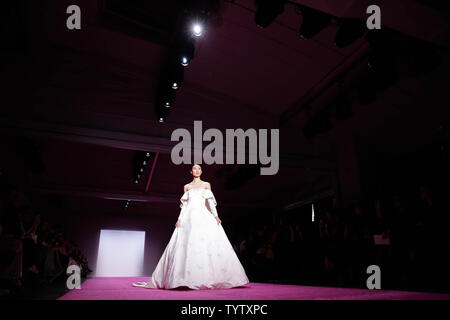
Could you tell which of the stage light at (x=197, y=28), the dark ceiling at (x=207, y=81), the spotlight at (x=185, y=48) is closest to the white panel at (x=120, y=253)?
the dark ceiling at (x=207, y=81)

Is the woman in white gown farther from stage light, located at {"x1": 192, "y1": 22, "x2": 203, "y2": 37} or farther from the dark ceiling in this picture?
the dark ceiling

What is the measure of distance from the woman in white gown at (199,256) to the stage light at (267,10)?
7.71 ft

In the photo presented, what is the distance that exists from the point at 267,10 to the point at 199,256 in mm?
3079

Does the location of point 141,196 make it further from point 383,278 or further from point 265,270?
point 383,278

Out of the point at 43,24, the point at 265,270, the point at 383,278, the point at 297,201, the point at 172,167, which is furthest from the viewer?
the point at 297,201

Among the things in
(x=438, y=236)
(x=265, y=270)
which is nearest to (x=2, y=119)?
(x=265, y=270)

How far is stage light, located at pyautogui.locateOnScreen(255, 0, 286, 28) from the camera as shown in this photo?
3.79 metres

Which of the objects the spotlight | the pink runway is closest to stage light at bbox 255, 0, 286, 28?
the spotlight

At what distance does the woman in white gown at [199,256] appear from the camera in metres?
3.08

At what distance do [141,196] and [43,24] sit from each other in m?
6.57

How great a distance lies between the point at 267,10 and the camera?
3.89m

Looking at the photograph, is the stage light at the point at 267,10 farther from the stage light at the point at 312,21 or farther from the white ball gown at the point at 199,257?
the white ball gown at the point at 199,257

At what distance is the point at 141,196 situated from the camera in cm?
1144

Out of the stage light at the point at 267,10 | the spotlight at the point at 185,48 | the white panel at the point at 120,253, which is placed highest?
the spotlight at the point at 185,48
